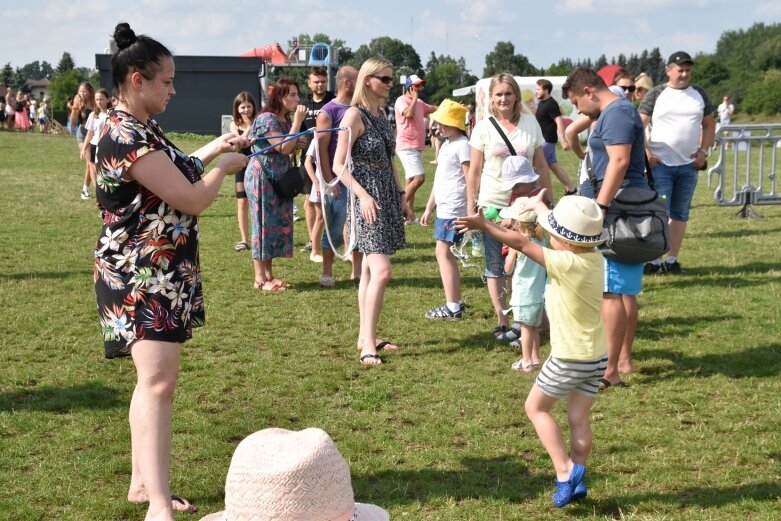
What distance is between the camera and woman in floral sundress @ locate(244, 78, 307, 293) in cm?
841

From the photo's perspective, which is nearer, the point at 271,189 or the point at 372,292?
the point at 372,292

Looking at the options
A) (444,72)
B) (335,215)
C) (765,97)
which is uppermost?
(444,72)

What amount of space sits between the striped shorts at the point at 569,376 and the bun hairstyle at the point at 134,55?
2.10 metres

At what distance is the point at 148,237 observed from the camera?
11.7 ft

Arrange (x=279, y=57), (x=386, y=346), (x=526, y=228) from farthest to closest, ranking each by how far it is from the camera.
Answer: (x=279, y=57) → (x=386, y=346) → (x=526, y=228)

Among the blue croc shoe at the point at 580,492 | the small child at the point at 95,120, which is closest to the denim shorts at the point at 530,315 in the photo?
the blue croc shoe at the point at 580,492

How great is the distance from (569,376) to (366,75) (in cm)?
301

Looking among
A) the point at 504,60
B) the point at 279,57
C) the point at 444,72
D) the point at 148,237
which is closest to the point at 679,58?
the point at 148,237

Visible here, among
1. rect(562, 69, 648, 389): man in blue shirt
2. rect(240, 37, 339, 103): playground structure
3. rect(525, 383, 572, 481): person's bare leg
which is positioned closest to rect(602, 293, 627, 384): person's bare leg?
rect(562, 69, 648, 389): man in blue shirt

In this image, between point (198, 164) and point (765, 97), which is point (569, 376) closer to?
point (198, 164)

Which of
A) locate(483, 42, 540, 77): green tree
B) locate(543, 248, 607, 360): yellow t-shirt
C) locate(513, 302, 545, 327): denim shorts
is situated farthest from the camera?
locate(483, 42, 540, 77): green tree

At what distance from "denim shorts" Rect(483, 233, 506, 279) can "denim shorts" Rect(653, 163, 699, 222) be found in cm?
292

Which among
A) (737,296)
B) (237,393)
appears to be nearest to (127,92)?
(237,393)

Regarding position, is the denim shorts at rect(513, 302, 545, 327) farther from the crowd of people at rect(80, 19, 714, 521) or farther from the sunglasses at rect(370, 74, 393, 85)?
the sunglasses at rect(370, 74, 393, 85)
